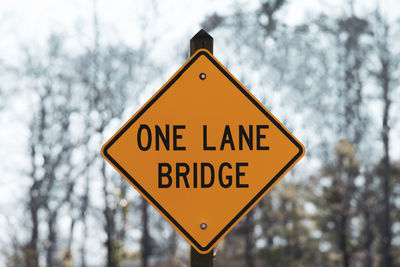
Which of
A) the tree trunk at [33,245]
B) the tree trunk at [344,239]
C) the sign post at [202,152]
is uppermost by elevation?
the sign post at [202,152]

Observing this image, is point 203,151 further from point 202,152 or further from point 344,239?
point 344,239

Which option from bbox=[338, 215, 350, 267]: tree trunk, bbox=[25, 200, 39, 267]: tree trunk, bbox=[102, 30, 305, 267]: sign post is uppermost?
bbox=[102, 30, 305, 267]: sign post

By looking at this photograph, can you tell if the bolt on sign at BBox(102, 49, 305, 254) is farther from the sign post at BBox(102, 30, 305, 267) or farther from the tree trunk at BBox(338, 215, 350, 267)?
the tree trunk at BBox(338, 215, 350, 267)

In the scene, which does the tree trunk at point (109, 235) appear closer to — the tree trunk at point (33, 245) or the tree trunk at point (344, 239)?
the tree trunk at point (33, 245)

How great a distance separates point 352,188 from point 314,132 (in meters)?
3.69

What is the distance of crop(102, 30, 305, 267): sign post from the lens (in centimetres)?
309

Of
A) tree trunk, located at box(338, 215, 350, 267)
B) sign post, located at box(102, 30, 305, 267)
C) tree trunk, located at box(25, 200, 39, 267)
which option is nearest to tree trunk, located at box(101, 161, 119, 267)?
tree trunk, located at box(25, 200, 39, 267)

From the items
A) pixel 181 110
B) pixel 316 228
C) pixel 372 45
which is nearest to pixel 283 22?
pixel 372 45

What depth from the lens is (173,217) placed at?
3082mm

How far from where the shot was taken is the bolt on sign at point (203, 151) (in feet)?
10.1

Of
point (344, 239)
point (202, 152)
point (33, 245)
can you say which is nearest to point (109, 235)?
point (33, 245)

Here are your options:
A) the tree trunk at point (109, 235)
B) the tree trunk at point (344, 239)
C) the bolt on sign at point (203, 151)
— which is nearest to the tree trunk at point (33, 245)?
the tree trunk at point (109, 235)

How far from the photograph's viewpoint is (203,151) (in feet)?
10.3

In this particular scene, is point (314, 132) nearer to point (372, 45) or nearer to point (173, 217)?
point (372, 45)
